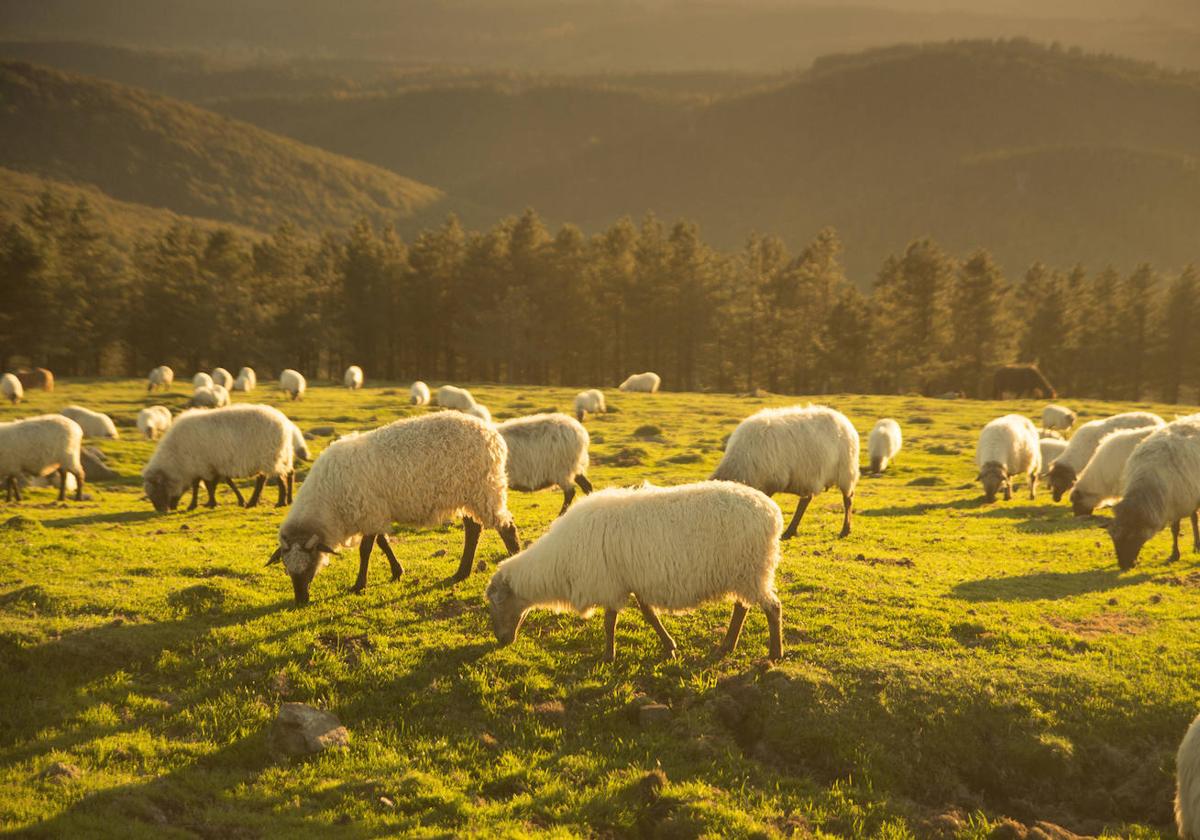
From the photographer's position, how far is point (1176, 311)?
7725 centimetres

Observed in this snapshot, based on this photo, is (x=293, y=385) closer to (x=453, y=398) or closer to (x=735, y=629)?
(x=453, y=398)

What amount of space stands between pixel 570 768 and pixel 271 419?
1513 centimetres

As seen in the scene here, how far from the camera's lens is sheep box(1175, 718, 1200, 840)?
23.5 ft

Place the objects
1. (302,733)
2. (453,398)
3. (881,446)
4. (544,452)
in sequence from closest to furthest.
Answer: (302,733) < (544,452) < (881,446) < (453,398)

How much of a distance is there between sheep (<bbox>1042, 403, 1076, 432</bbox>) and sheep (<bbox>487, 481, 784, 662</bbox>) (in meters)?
37.2

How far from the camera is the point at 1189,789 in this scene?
7.25m

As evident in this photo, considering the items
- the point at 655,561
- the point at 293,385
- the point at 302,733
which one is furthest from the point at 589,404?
the point at 302,733

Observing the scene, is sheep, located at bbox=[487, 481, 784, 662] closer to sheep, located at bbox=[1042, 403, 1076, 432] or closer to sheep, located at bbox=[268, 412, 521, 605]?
sheep, located at bbox=[268, 412, 521, 605]

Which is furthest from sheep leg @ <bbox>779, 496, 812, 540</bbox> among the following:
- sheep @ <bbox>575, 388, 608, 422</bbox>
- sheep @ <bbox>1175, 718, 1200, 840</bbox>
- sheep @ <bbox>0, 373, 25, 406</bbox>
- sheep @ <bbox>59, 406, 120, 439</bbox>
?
sheep @ <bbox>0, 373, 25, 406</bbox>

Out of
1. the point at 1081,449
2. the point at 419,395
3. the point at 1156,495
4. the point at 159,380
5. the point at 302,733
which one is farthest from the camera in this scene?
the point at 159,380

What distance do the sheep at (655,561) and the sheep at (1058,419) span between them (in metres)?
37.2

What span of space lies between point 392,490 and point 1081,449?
21.5 metres

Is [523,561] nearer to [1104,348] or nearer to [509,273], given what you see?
[509,273]

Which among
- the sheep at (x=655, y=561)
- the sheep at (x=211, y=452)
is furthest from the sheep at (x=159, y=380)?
the sheep at (x=655, y=561)
